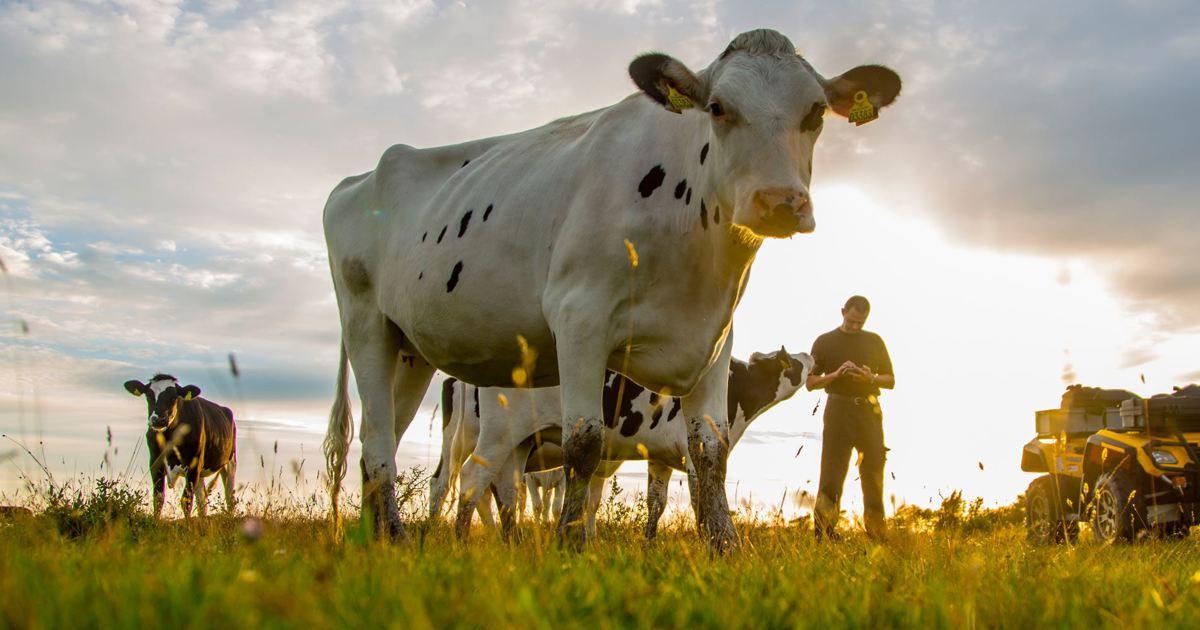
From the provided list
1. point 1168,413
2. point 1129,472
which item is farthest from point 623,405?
point 1168,413

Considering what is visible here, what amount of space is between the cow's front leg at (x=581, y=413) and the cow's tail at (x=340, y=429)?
297cm

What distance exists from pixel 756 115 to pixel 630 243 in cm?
92

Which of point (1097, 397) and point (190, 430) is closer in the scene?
point (1097, 397)

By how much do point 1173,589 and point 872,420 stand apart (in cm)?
640

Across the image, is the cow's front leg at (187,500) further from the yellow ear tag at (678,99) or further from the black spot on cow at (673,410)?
the black spot on cow at (673,410)

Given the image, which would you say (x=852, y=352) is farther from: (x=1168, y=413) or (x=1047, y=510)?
(x=1047, y=510)

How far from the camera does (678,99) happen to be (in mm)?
5016

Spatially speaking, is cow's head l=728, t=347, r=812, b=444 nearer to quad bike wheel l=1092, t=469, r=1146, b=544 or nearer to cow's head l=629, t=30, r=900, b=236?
quad bike wheel l=1092, t=469, r=1146, b=544

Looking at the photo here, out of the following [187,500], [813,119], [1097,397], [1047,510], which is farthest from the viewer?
[1097,397]

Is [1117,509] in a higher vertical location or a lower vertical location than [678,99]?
lower

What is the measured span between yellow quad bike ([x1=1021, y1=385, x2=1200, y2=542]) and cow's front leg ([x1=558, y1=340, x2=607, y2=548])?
5250 millimetres

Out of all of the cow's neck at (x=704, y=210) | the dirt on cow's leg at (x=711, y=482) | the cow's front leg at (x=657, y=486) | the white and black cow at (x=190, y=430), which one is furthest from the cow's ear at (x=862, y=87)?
the white and black cow at (x=190, y=430)

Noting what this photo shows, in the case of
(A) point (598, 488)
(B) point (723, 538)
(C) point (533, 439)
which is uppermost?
(C) point (533, 439)

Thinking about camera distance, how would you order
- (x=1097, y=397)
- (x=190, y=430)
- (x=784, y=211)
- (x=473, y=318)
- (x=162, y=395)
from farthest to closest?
(x=162, y=395), (x=190, y=430), (x=1097, y=397), (x=473, y=318), (x=784, y=211)
